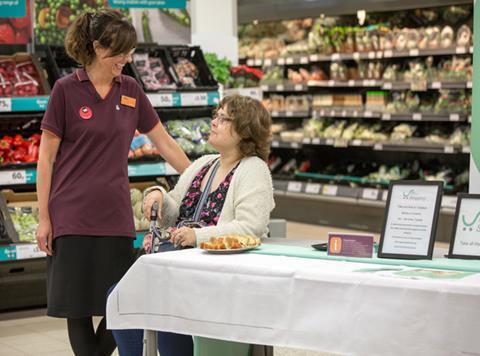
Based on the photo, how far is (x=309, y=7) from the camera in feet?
33.0

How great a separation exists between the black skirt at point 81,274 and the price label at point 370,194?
6.07 m

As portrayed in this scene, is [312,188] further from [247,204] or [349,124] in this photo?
[247,204]

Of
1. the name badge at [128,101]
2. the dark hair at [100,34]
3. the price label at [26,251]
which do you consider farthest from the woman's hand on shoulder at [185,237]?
the price label at [26,251]

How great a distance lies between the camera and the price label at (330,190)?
1008 centimetres

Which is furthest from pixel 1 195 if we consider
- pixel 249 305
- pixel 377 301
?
pixel 377 301

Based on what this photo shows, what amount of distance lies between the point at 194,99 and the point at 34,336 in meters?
1.91

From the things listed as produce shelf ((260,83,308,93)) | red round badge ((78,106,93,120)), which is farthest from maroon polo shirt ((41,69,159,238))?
produce shelf ((260,83,308,93))

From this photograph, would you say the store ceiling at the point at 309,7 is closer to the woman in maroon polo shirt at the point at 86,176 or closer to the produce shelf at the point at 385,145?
the produce shelf at the point at 385,145

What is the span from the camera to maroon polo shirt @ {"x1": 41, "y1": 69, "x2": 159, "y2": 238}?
369 cm

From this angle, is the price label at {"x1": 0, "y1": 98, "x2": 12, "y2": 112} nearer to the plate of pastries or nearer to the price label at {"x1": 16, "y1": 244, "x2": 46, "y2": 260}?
the price label at {"x1": 16, "y1": 244, "x2": 46, "y2": 260}

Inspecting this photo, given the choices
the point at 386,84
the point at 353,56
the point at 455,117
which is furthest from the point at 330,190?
the point at 455,117

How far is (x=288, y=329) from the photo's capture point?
2908 millimetres

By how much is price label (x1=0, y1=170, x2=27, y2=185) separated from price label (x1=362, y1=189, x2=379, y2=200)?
4.70 m

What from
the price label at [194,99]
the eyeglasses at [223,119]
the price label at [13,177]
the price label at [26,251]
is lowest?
the price label at [26,251]
